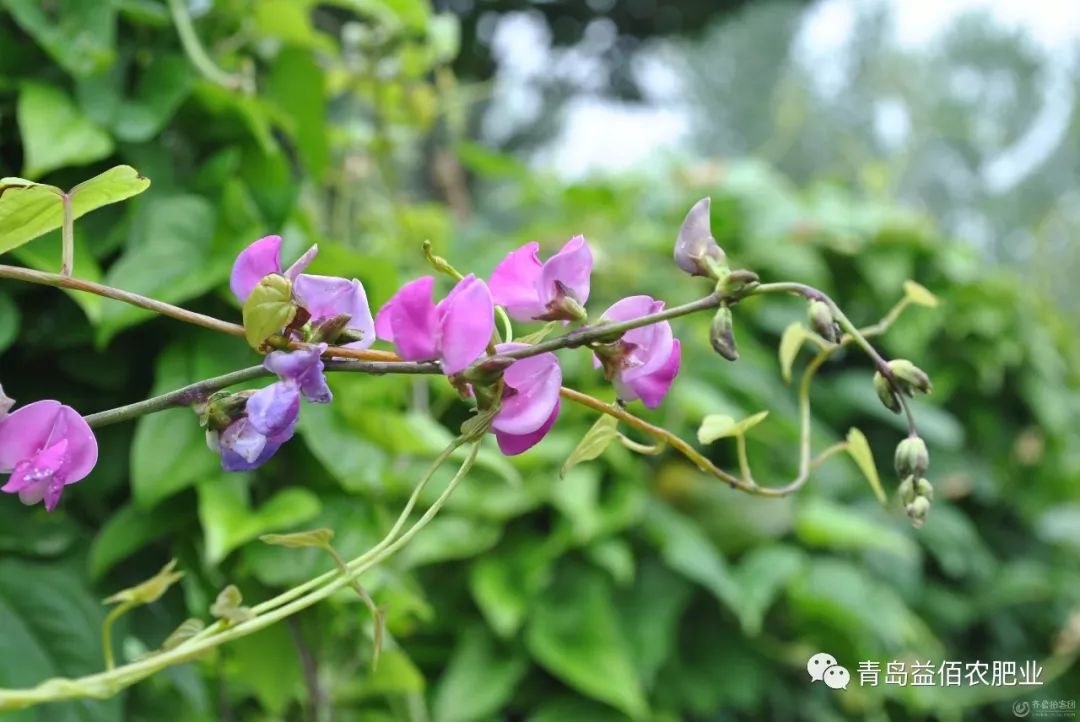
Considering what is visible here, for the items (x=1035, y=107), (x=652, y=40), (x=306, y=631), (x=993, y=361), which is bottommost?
(x=1035, y=107)

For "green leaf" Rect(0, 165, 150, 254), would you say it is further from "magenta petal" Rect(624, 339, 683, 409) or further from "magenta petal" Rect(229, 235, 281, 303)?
"magenta petal" Rect(624, 339, 683, 409)

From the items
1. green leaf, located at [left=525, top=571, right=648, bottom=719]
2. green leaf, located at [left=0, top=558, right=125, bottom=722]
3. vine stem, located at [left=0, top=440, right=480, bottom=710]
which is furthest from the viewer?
green leaf, located at [left=525, top=571, right=648, bottom=719]

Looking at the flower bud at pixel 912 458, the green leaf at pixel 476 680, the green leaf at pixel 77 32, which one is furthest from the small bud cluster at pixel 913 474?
the green leaf at pixel 476 680

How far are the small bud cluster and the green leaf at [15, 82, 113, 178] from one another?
45 centimetres

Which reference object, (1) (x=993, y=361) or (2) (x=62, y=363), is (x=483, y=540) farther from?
(1) (x=993, y=361)

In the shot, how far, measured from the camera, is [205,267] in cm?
58

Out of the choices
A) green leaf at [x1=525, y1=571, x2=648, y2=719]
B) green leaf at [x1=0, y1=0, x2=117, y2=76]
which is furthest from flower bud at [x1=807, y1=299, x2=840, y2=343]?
green leaf at [x1=525, y1=571, x2=648, y2=719]

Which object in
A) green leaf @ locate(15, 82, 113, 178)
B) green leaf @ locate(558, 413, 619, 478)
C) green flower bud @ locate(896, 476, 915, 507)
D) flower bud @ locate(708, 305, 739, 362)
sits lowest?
green leaf @ locate(15, 82, 113, 178)

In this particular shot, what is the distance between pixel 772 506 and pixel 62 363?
0.72m

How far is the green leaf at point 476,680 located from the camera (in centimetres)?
85

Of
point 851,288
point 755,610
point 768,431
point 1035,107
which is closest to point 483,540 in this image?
point 755,610

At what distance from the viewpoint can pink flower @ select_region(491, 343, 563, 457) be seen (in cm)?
26

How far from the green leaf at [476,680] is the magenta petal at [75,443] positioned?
0.65m

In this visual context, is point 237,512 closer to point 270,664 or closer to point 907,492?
point 270,664
